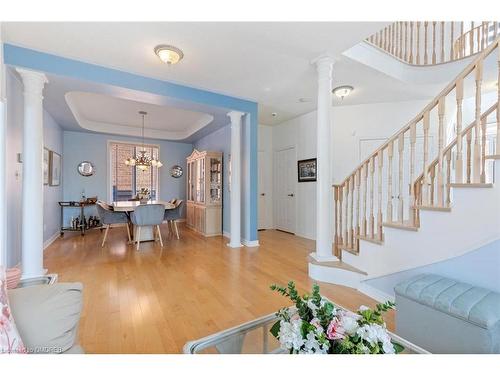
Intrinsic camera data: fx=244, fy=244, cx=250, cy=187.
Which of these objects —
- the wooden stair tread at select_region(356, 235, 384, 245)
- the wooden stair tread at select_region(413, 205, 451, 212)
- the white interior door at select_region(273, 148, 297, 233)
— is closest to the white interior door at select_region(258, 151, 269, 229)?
the white interior door at select_region(273, 148, 297, 233)

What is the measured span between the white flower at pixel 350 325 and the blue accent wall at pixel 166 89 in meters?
3.59

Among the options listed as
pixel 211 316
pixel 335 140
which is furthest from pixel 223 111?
pixel 211 316

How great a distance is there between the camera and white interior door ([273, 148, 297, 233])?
5.62 m

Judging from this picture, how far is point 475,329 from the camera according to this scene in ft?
4.53

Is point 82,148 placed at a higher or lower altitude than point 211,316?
higher

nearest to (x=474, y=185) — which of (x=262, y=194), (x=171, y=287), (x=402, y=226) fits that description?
(x=402, y=226)

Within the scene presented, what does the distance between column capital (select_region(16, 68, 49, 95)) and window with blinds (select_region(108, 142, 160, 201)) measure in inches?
148

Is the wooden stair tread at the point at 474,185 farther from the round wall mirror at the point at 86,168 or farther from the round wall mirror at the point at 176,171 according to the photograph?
the round wall mirror at the point at 86,168

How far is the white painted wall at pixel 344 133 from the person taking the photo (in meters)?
4.39

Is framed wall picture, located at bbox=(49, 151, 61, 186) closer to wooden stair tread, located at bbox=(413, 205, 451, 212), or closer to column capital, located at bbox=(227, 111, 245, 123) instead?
column capital, located at bbox=(227, 111, 245, 123)

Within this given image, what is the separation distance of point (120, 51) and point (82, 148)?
4369 millimetres

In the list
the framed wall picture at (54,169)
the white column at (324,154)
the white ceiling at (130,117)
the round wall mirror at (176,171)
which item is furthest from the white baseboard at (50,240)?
the white column at (324,154)

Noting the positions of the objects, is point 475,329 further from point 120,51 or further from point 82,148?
point 82,148

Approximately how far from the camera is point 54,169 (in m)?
4.97
